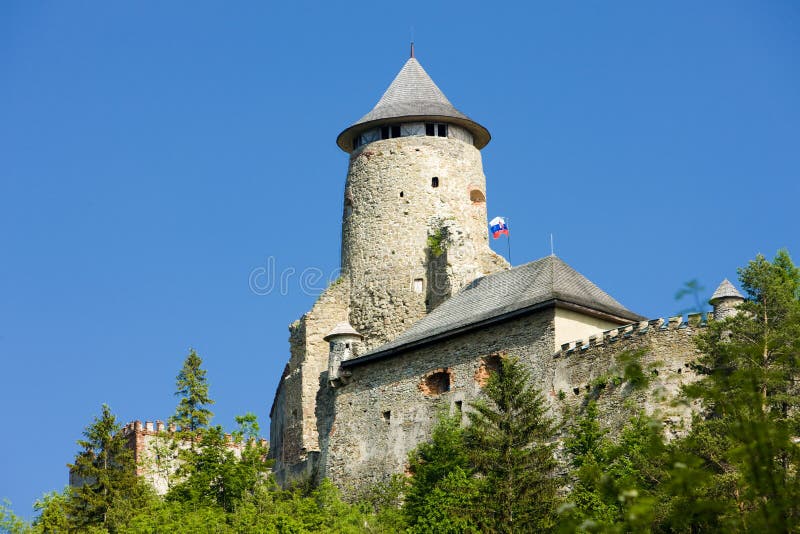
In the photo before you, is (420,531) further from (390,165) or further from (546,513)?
(390,165)

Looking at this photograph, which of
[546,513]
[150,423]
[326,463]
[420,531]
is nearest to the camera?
[546,513]

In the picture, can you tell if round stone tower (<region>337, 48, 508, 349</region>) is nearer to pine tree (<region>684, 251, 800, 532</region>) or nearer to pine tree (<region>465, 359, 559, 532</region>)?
pine tree (<region>465, 359, 559, 532</region>)

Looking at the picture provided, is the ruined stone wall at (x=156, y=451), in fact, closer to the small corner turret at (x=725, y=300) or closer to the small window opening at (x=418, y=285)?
the small window opening at (x=418, y=285)

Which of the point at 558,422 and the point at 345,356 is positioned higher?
the point at 345,356

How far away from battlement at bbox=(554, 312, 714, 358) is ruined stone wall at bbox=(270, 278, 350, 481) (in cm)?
1173

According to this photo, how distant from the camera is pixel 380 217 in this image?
4275 centimetres

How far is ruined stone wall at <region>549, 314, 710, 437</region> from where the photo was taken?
95.8ft

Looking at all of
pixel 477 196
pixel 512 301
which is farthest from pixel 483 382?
pixel 477 196

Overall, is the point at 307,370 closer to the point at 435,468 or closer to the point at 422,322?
the point at 422,322

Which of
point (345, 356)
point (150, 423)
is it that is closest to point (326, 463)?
point (345, 356)

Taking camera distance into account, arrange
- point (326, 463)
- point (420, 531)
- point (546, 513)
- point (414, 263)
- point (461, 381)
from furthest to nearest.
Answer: point (414, 263) < point (326, 463) < point (461, 381) < point (420, 531) < point (546, 513)

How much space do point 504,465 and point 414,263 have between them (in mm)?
13962

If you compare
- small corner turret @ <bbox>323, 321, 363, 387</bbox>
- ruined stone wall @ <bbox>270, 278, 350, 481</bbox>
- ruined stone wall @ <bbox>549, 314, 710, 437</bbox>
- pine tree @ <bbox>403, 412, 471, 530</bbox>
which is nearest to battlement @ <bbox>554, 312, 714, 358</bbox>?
ruined stone wall @ <bbox>549, 314, 710, 437</bbox>

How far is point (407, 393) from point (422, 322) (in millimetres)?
2821
